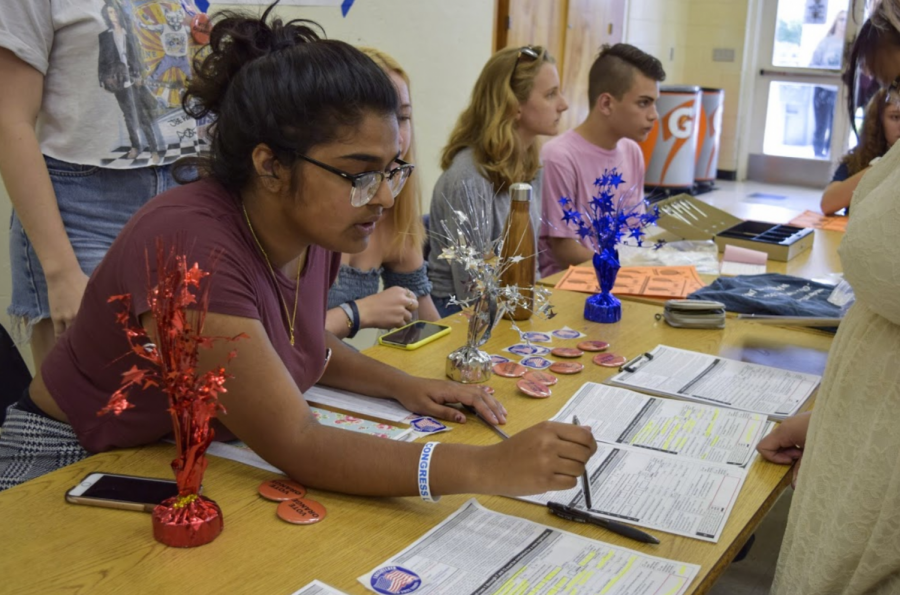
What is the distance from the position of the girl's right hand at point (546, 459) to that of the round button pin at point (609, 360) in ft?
2.25

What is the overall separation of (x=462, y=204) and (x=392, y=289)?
2.08 ft

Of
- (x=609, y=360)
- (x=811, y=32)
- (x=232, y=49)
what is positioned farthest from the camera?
(x=811, y=32)

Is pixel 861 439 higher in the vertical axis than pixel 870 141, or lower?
lower

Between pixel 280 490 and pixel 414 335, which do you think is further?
pixel 414 335

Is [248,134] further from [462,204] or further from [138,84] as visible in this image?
[462,204]

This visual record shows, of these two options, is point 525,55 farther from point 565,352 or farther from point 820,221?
point 565,352

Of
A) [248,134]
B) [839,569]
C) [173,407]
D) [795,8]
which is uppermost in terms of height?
[795,8]

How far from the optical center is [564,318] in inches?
87.8

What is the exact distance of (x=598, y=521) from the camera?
122 centimetres

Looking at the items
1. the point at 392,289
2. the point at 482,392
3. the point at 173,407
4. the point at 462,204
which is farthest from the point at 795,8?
the point at 173,407

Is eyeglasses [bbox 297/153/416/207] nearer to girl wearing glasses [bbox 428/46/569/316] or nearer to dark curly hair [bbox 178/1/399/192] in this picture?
dark curly hair [bbox 178/1/399/192]

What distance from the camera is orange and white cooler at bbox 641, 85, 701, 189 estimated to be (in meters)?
7.72

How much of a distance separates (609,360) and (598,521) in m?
0.71

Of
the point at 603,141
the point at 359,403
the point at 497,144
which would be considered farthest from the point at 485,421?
the point at 603,141
